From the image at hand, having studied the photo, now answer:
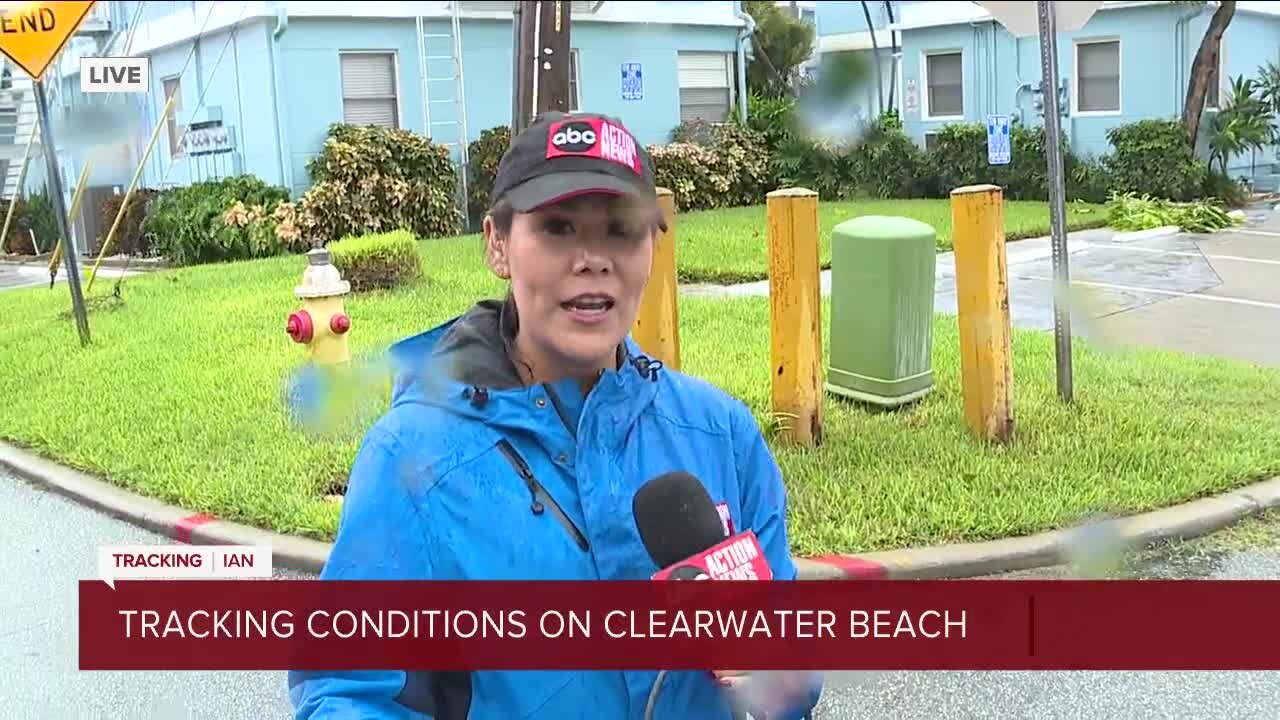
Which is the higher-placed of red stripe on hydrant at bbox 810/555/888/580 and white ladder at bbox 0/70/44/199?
white ladder at bbox 0/70/44/199

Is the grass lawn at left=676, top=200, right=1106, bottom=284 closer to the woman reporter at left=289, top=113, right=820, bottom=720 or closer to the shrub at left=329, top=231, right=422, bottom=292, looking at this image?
the shrub at left=329, top=231, right=422, bottom=292

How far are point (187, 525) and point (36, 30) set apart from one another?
130 centimetres

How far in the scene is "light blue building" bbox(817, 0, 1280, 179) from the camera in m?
1.22

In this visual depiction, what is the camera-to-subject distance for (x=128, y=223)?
240 cm

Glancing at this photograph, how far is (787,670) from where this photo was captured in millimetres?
1058

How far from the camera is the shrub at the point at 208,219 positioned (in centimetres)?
228

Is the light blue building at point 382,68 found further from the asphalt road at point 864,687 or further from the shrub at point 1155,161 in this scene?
the asphalt road at point 864,687

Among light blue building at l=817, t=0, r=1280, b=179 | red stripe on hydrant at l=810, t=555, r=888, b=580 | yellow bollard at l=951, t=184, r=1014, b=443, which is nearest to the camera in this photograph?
light blue building at l=817, t=0, r=1280, b=179

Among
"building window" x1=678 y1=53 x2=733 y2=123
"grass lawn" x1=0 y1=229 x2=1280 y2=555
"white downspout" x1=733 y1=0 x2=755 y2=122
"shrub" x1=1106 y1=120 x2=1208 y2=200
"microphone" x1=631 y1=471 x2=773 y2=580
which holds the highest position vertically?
"white downspout" x1=733 y1=0 x2=755 y2=122

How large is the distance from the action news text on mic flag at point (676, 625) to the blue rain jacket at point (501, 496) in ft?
0.09

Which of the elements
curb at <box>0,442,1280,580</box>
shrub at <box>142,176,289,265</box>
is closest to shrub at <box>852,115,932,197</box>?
curb at <box>0,442,1280,580</box>

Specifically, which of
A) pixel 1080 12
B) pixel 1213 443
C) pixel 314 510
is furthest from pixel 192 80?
pixel 1213 443

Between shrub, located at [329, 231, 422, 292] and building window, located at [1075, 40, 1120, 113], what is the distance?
1.66m

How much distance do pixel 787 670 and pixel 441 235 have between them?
1.55 meters
